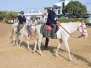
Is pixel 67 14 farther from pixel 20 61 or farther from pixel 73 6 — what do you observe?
pixel 20 61

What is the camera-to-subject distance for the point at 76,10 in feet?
271

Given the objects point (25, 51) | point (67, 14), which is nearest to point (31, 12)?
point (67, 14)

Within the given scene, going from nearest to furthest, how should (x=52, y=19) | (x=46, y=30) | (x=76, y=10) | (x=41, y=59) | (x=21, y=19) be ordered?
1. (x=41, y=59)
2. (x=52, y=19)
3. (x=46, y=30)
4. (x=21, y=19)
5. (x=76, y=10)

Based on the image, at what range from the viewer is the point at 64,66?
11031mm

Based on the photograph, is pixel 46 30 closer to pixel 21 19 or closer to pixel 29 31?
pixel 29 31

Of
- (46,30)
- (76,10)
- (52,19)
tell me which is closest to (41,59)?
(46,30)

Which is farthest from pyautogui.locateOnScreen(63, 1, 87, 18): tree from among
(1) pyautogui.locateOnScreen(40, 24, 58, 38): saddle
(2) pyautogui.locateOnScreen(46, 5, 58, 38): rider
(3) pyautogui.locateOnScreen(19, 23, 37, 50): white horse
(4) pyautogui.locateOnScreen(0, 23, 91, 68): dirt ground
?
(2) pyautogui.locateOnScreen(46, 5, 58, 38): rider

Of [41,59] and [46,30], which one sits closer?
[41,59]

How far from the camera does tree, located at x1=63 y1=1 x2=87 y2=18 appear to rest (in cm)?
8144

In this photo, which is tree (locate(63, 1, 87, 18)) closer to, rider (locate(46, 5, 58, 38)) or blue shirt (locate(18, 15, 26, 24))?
blue shirt (locate(18, 15, 26, 24))

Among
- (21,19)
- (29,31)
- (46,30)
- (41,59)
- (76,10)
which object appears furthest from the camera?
(76,10)

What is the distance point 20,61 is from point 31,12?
9567 centimetres

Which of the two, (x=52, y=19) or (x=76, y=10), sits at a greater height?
(x=52, y=19)

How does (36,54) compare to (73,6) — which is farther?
(73,6)
